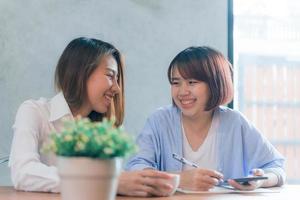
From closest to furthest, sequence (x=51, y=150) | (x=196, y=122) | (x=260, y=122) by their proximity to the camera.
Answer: (x=51, y=150)
(x=196, y=122)
(x=260, y=122)

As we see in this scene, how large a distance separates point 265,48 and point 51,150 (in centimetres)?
235

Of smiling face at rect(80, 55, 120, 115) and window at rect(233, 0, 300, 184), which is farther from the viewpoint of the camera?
window at rect(233, 0, 300, 184)

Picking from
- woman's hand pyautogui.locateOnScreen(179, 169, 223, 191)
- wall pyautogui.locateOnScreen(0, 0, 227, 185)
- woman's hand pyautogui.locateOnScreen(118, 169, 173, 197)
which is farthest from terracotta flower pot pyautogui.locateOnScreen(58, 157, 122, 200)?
wall pyautogui.locateOnScreen(0, 0, 227, 185)

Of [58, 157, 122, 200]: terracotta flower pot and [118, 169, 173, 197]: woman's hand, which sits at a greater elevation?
[58, 157, 122, 200]: terracotta flower pot

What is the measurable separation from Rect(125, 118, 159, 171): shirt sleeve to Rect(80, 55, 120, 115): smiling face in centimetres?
22

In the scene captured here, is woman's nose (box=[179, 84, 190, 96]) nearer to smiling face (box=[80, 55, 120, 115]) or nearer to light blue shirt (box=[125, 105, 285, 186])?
light blue shirt (box=[125, 105, 285, 186])

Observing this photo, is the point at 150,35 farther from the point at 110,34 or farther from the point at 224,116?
the point at 224,116

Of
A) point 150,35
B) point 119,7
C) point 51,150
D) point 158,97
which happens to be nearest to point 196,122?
point 158,97

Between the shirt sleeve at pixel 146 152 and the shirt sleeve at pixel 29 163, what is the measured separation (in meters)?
0.42

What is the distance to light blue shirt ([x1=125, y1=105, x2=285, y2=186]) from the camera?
1931 mm

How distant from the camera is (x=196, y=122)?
6.70ft

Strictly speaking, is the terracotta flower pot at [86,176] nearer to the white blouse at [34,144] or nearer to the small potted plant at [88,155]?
the small potted plant at [88,155]

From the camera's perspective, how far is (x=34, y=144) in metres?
1.50

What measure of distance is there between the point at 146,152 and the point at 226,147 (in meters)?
0.34
